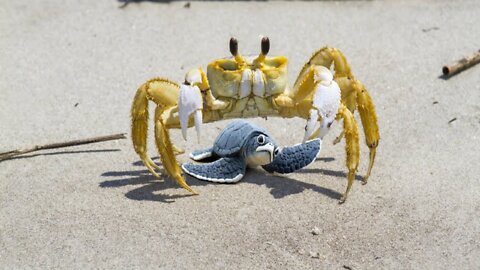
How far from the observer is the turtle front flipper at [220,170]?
5.78 m

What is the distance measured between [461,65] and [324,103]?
105 inches

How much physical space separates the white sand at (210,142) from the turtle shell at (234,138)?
0.21 meters

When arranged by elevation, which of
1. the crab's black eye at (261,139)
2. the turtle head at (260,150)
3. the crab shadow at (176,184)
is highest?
the crab's black eye at (261,139)

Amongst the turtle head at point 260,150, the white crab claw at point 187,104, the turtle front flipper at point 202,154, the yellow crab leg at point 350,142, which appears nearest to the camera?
the white crab claw at point 187,104

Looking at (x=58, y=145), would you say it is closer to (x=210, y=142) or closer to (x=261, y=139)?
(x=210, y=142)

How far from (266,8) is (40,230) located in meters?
4.57

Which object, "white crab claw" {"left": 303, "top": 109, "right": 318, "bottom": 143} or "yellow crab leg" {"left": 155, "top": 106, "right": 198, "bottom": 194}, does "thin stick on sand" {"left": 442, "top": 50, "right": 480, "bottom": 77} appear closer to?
"white crab claw" {"left": 303, "top": 109, "right": 318, "bottom": 143}

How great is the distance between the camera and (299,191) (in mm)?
5680

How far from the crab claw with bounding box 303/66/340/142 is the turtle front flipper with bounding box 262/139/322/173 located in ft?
1.77

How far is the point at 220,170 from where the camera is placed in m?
5.82

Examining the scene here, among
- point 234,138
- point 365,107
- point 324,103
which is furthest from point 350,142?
point 234,138

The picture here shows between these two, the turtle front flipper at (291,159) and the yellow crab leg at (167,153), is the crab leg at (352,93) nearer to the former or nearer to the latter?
the turtle front flipper at (291,159)

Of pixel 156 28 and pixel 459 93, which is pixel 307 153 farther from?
pixel 156 28

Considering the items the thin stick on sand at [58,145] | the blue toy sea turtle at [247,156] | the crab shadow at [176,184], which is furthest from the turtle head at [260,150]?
the thin stick on sand at [58,145]
